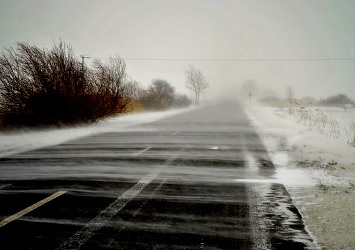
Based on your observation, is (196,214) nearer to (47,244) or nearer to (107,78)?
(47,244)

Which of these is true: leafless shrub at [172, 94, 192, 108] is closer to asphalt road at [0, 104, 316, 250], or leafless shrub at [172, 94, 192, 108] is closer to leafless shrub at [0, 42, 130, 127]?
leafless shrub at [0, 42, 130, 127]

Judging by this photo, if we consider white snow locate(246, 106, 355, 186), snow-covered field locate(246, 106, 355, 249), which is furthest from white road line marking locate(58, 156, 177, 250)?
white snow locate(246, 106, 355, 186)

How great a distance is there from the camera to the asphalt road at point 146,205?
329 cm

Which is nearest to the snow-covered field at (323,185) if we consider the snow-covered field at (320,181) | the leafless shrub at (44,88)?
the snow-covered field at (320,181)

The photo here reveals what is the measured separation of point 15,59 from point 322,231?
15821mm

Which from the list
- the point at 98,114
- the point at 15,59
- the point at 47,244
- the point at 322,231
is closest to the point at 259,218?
the point at 322,231

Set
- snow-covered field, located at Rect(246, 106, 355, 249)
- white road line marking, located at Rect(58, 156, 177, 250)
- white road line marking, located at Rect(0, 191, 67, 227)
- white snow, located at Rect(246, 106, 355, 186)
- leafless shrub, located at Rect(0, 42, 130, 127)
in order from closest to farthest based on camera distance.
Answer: white road line marking, located at Rect(58, 156, 177, 250), snow-covered field, located at Rect(246, 106, 355, 249), white road line marking, located at Rect(0, 191, 67, 227), white snow, located at Rect(246, 106, 355, 186), leafless shrub, located at Rect(0, 42, 130, 127)

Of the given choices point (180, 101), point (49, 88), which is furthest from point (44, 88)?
point (180, 101)

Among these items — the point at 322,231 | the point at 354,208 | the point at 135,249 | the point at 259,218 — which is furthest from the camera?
the point at 354,208

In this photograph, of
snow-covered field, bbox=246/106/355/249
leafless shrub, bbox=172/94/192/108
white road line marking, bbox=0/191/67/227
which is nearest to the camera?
snow-covered field, bbox=246/106/355/249

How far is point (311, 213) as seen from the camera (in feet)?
13.8

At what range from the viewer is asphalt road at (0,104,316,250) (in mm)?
3295

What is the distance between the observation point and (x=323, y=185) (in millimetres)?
5602

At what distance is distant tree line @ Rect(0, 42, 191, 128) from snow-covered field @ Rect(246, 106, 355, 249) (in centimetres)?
1184
